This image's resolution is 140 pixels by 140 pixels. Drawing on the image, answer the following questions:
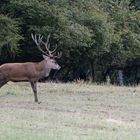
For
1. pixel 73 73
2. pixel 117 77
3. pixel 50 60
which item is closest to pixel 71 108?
pixel 50 60

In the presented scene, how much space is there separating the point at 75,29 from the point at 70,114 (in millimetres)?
14789

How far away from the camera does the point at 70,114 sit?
582 inches

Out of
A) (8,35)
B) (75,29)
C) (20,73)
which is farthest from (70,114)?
(75,29)

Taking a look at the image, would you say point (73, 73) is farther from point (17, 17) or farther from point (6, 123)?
point (6, 123)

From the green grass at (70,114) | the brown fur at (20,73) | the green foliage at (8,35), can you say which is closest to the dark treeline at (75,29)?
the green foliage at (8,35)

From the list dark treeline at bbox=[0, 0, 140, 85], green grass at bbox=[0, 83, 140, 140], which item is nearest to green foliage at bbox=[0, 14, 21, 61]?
dark treeline at bbox=[0, 0, 140, 85]

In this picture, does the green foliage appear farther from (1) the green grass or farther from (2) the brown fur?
(2) the brown fur

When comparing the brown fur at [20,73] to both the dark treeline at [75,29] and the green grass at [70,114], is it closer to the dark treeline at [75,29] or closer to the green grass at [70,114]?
the green grass at [70,114]

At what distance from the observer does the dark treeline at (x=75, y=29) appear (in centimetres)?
2875

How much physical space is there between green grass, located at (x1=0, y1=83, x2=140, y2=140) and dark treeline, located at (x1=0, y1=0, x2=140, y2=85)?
6.45 m

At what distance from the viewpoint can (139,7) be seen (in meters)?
39.7

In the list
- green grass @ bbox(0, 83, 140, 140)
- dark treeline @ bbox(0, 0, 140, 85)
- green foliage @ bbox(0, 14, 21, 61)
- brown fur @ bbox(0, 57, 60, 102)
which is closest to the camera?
green grass @ bbox(0, 83, 140, 140)

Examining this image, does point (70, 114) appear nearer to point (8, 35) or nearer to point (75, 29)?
point (8, 35)

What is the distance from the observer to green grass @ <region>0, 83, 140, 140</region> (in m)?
11.4
